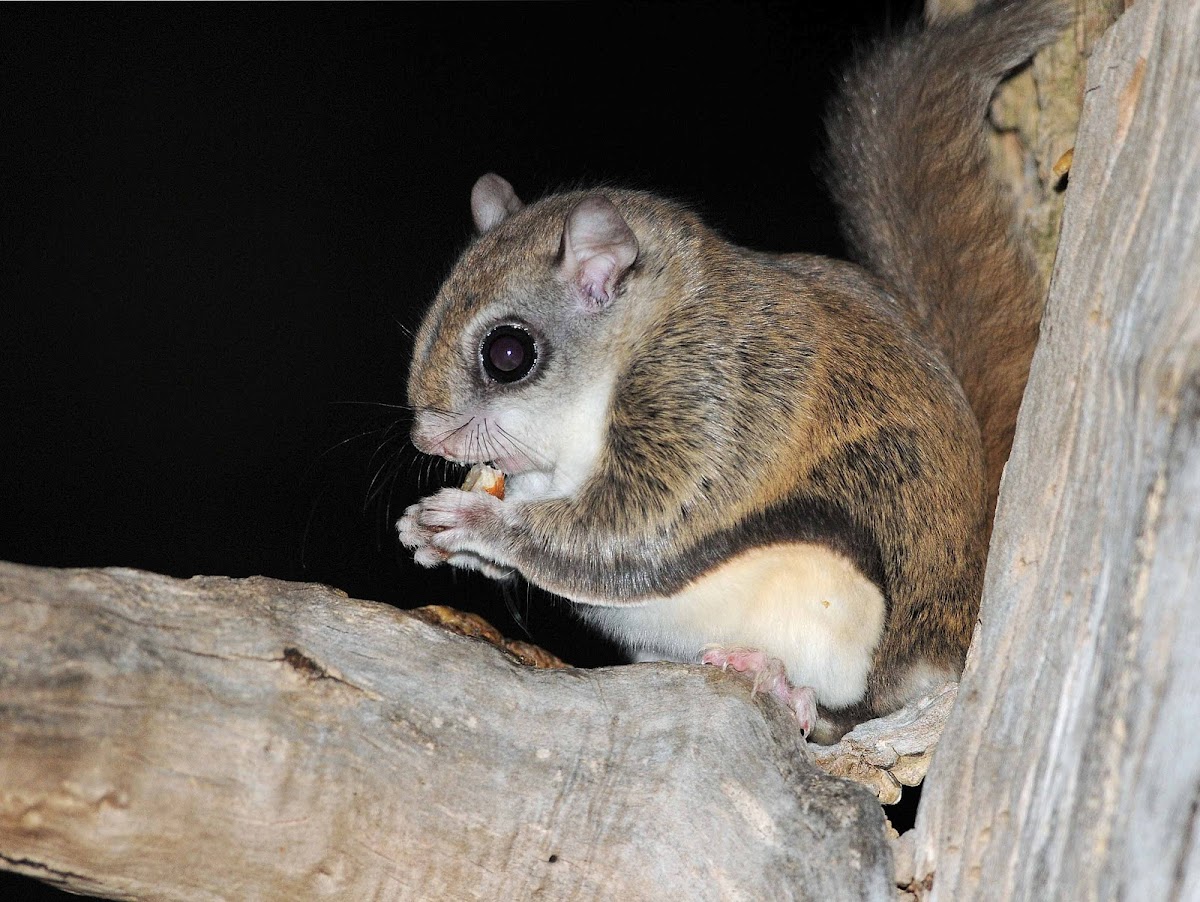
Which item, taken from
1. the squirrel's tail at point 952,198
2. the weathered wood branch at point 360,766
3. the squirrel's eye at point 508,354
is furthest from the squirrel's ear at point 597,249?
the weathered wood branch at point 360,766

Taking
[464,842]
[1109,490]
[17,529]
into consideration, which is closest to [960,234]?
[1109,490]

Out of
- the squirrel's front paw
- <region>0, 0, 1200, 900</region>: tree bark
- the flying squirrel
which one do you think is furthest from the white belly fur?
<region>0, 0, 1200, 900</region>: tree bark

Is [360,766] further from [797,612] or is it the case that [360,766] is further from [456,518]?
[797,612]

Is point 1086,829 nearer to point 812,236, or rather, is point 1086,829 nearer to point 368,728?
point 368,728

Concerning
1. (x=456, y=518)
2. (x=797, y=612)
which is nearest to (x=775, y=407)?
(x=797, y=612)

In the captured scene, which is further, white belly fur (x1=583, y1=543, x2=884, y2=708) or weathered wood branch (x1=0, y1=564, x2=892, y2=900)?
white belly fur (x1=583, y1=543, x2=884, y2=708)

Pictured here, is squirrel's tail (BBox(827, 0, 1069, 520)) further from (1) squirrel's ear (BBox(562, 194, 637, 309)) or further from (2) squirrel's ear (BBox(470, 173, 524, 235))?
(2) squirrel's ear (BBox(470, 173, 524, 235))

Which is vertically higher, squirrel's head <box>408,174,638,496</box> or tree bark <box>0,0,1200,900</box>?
squirrel's head <box>408,174,638,496</box>
